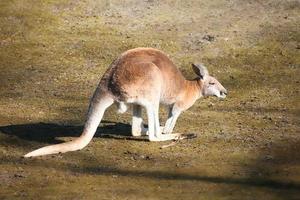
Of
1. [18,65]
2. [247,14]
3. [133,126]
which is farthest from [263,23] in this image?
[133,126]

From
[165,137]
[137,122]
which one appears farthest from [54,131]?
[165,137]

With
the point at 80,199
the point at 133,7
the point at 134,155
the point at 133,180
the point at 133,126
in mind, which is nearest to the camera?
→ the point at 80,199

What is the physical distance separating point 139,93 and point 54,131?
2229 mm

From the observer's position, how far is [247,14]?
21.7m

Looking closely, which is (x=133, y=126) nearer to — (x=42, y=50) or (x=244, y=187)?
(x=244, y=187)

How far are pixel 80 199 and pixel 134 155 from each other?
220 centimetres

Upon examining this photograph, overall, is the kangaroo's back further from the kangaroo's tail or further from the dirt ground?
the dirt ground

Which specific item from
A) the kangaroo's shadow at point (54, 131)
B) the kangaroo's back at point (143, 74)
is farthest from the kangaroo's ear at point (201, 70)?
the kangaroo's shadow at point (54, 131)

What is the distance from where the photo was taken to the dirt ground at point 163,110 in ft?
34.7

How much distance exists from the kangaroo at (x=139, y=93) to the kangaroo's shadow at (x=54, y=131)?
0.53 metres

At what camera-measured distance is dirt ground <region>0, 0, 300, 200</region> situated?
10.6 m

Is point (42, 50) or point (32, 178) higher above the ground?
point (42, 50)

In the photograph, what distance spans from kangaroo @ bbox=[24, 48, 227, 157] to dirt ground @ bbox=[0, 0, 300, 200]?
27cm

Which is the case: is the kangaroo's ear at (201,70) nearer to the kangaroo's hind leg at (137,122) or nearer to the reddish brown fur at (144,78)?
the reddish brown fur at (144,78)
